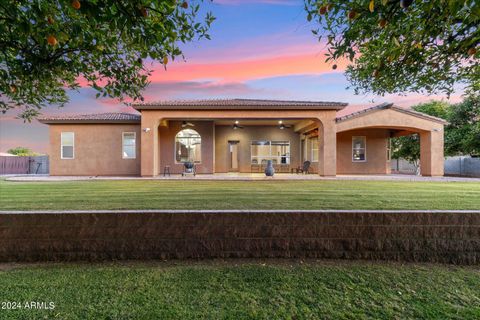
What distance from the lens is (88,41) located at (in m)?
3.99

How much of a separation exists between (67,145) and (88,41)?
1451 cm

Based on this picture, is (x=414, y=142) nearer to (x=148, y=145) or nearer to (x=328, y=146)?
(x=328, y=146)

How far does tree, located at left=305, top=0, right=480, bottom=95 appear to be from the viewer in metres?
3.23

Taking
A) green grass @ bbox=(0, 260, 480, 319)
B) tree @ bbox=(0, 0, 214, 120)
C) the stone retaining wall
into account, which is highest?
tree @ bbox=(0, 0, 214, 120)

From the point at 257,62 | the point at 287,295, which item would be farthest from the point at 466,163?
the point at 287,295

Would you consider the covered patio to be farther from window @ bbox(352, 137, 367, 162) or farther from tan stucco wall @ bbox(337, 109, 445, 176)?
window @ bbox(352, 137, 367, 162)

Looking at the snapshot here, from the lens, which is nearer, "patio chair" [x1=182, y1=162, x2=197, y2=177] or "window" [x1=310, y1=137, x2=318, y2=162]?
"patio chair" [x1=182, y1=162, x2=197, y2=177]

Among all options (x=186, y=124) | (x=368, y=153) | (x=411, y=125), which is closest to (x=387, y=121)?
(x=411, y=125)

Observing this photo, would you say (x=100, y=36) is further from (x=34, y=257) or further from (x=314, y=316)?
(x=314, y=316)

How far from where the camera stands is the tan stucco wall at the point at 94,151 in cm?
1585

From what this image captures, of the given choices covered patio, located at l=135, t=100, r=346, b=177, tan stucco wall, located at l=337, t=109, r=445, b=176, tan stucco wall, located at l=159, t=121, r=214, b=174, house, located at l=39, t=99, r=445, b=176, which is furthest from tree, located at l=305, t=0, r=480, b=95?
tan stucco wall, located at l=159, t=121, r=214, b=174

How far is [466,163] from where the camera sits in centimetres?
1991

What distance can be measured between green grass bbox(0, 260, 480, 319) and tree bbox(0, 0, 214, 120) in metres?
2.87

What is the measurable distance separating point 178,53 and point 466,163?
23813 mm
